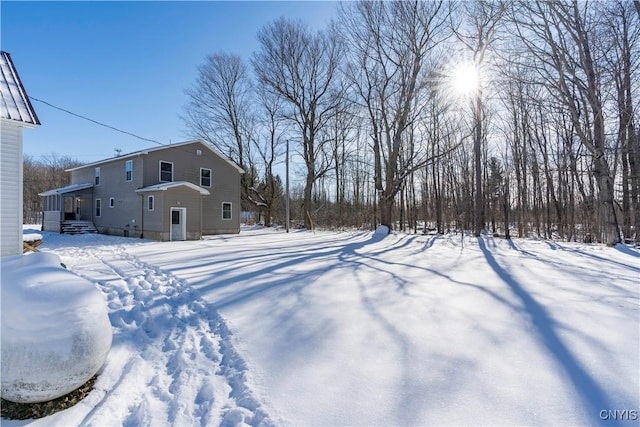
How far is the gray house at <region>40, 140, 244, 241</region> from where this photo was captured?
15.1 metres

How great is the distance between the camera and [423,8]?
14.4m

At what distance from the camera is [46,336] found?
2.29 m

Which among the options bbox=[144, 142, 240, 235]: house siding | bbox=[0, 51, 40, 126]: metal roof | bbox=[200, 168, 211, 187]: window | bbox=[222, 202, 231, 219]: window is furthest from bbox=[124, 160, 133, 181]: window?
bbox=[0, 51, 40, 126]: metal roof

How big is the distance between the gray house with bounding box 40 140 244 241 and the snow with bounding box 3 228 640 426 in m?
9.97

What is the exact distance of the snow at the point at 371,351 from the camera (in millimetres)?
2182

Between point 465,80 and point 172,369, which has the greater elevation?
point 465,80

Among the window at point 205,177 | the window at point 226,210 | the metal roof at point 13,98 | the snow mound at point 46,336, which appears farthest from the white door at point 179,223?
the snow mound at point 46,336

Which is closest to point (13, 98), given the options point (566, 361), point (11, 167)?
point (11, 167)

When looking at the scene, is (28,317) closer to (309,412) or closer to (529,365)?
(309,412)

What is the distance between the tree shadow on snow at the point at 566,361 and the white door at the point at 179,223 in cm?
1461

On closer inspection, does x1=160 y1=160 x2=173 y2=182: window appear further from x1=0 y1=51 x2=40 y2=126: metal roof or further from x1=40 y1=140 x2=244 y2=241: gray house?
x1=0 y1=51 x2=40 y2=126: metal roof

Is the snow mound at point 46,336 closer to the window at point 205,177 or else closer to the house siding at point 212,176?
the house siding at point 212,176

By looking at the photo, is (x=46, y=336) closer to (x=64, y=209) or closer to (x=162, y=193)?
(x=162, y=193)

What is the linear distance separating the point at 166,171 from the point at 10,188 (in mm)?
10098
